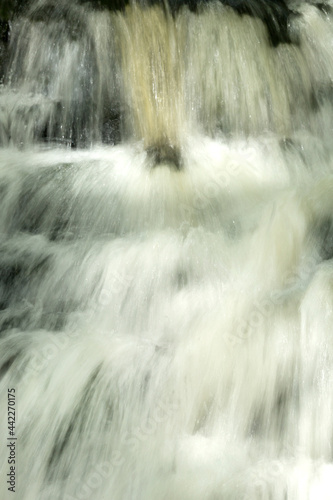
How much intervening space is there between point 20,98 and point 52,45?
399mm

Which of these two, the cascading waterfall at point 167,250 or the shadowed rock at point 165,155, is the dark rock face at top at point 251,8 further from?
the shadowed rock at point 165,155

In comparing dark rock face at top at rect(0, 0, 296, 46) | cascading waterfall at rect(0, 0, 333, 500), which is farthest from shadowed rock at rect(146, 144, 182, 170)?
dark rock face at top at rect(0, 0, 296, 46)

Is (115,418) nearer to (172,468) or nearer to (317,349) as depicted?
(172,468)

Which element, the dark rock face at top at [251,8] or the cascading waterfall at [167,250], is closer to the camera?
the cascading waterfall at [167,250]

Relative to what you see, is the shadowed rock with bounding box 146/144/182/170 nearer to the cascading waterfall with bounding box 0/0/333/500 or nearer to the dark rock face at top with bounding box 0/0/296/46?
the cascading waterfall with bounding box 0/0/333/500

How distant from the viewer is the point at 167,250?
3.36 m

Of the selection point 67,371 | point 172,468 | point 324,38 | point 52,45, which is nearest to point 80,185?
point 52,45

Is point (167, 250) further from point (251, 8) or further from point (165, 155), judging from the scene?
point (251, 8)

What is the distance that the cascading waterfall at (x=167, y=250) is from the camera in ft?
8.16

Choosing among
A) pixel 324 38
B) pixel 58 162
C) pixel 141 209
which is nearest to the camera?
pixel 141 209

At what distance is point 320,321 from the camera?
8.95 ft

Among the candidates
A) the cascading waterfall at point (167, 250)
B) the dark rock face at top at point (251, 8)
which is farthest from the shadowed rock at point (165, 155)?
the dark rock face at top at point (251, 8)

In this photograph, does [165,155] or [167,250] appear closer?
[167,250]

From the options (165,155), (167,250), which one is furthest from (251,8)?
(167,250)
